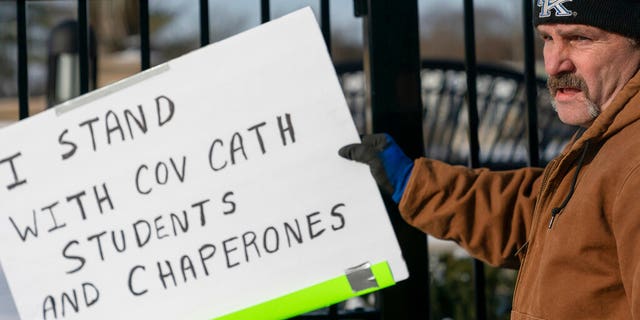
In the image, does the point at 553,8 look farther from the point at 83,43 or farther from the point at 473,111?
the point at 83,43

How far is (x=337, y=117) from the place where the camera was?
7.07ft

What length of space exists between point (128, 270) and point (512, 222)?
0.80 m

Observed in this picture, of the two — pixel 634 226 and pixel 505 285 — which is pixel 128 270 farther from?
pixel 505 285

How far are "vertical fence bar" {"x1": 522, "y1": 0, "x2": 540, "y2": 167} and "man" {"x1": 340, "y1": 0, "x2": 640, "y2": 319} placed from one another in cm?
36

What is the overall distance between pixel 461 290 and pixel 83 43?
2.66 meters

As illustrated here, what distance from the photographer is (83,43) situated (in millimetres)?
2418

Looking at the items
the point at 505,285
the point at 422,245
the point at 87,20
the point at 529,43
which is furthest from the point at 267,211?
the point at 505,285

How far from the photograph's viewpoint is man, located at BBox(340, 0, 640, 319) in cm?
182

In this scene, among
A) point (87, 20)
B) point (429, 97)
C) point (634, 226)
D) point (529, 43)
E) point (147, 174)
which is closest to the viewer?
point (634, 226)

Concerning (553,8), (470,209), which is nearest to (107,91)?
(470,209)

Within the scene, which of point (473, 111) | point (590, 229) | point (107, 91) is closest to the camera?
point (590, 229)

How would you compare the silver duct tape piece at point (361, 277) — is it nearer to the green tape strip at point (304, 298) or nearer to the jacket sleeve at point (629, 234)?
the green tape strip at point (304, 298)

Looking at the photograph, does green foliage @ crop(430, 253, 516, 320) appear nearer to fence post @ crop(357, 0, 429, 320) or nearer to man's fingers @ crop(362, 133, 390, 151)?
fence post @ crop(357, 0, 429, 320)

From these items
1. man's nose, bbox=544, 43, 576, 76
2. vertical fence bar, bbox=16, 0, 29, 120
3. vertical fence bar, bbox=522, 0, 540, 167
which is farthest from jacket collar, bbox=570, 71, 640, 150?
vertical fence bar, bbox=16, 0, 29, 120
